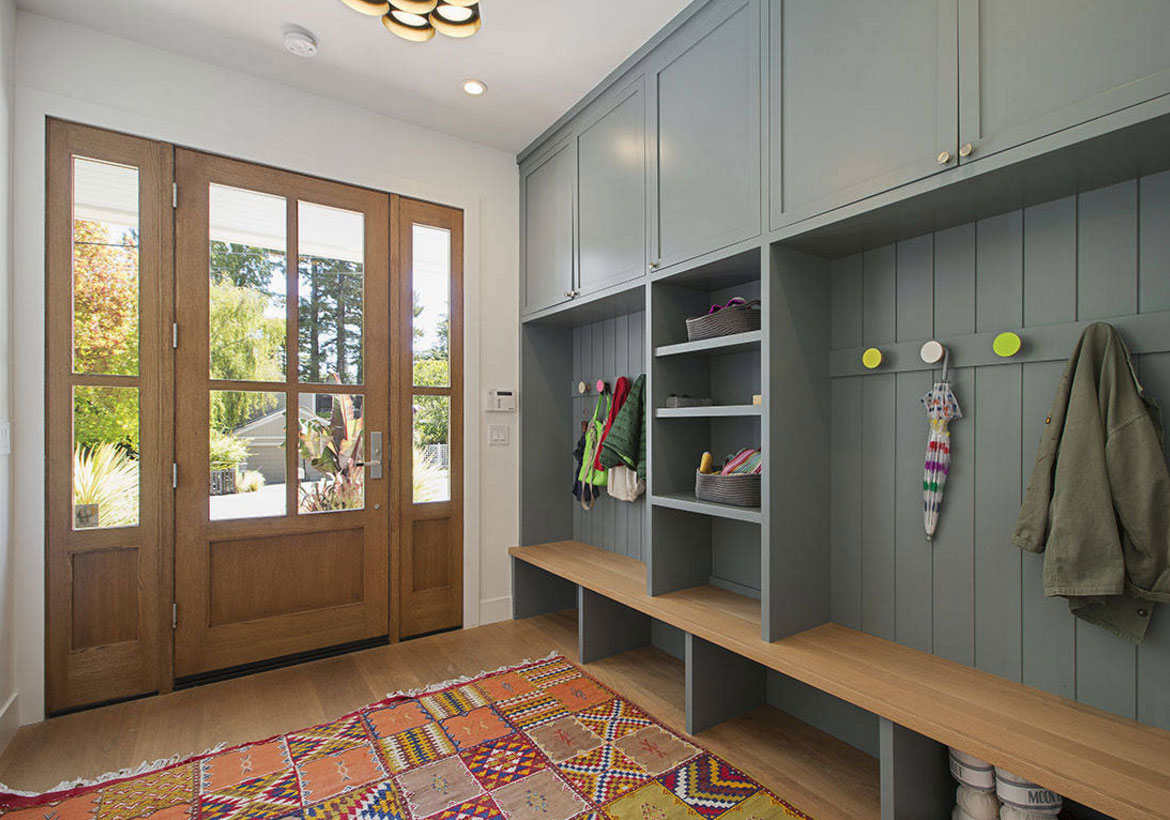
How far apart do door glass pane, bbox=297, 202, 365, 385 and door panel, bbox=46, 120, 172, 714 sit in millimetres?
528

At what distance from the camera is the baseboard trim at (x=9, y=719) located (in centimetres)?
200

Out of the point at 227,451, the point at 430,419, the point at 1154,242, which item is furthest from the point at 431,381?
the point at 1154,242

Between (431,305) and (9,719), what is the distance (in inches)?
91.7

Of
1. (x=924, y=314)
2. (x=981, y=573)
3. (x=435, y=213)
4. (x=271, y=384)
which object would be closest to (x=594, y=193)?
(x=435, y=213)

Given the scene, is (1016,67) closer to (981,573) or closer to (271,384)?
(981,573)

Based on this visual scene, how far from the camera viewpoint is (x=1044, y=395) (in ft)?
5.08

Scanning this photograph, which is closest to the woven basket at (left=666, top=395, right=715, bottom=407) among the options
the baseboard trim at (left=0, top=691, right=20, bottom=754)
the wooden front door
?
the wooden front door

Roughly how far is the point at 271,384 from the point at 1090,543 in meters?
2.99

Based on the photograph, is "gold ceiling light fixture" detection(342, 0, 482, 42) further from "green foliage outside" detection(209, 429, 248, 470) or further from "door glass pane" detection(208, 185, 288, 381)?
"green foliage outside" detection(209, 429, 248, 470)

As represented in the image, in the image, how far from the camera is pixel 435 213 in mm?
3082

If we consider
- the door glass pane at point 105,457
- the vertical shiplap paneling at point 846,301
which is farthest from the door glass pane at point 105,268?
the vertical shiplap paneling at point 846,301

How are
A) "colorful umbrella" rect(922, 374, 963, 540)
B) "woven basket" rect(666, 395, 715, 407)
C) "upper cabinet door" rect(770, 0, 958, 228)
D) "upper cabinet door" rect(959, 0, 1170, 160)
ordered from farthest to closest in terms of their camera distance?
"woven basket" rect(666, 395, 715, 407) < "colorful umbrella" rect(922, 374, 963, 540) < "upper cabinet door" rect(770, 0, 958, 228) < "upper cabinet door" rect(959, 0, 1170, 160)

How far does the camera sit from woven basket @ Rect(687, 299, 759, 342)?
212 cm

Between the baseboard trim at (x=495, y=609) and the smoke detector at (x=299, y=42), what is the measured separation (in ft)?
9.05
